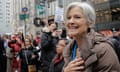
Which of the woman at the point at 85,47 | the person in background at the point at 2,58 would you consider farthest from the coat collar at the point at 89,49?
the person in background at the point at 2,58

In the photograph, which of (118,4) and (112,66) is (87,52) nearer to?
(112,66)

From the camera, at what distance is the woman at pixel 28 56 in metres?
10.0

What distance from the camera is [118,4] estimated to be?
37.8 m

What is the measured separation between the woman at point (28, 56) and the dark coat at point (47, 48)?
2.23 meters

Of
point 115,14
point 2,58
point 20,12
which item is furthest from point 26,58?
point 20,12

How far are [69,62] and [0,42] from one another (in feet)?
26.8

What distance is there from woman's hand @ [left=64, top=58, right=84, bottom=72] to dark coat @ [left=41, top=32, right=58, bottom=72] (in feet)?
17.5

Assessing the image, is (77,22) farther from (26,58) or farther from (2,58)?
(2,58)

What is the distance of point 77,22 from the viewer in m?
2.19

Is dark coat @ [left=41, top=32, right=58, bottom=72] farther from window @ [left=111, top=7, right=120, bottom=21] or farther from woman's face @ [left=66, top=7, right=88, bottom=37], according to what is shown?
window @ [left=111, top=7, right=120, bottom=21]

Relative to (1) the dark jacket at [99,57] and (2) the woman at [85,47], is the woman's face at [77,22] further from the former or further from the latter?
(1) the dark jacket at [99,57]

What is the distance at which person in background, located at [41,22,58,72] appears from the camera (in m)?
7.51

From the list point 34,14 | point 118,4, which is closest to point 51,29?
point 118,4

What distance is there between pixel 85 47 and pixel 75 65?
0.14 meters
